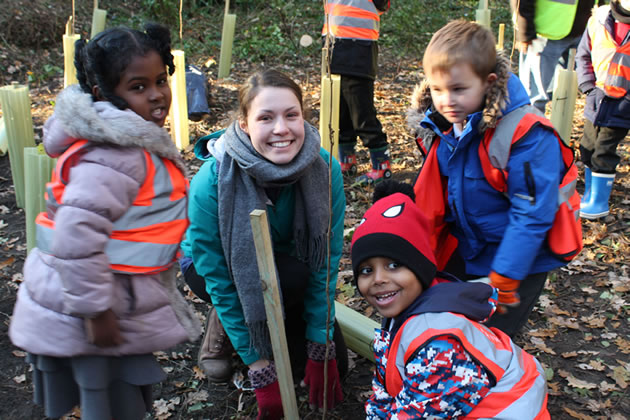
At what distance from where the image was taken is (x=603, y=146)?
4105mm

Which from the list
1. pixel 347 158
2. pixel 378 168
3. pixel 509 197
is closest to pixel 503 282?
pixel 509 197

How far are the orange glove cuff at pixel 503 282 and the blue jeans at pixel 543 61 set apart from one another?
3222 mm

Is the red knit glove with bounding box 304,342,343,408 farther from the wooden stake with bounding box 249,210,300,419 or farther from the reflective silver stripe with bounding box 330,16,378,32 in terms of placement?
the reflective silver stripe with bounding box 330,16,378,32

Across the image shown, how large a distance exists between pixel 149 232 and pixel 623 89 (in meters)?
3.53

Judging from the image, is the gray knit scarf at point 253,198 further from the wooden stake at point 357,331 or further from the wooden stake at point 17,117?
the wooden stake at point 17,117

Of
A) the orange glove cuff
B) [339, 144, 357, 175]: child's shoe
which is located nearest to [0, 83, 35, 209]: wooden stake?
[339, 144, 357, 175]: child's shoe

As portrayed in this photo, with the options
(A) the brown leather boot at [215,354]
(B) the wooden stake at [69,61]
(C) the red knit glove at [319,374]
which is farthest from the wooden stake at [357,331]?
(B) the wooden stake at [69,61]

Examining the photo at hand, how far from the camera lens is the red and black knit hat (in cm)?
192

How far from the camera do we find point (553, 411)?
2.64 meters

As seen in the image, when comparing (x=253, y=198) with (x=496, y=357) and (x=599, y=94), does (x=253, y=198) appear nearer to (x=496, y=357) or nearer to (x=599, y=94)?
(x=496, y=357)

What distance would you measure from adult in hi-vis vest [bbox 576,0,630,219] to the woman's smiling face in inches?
107

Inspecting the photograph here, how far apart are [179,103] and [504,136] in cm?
394

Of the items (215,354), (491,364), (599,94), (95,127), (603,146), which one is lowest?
(215,354)

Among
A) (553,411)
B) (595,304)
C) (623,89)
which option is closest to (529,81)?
(623,89)
